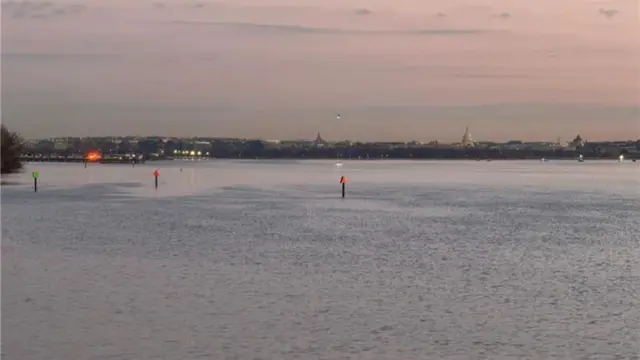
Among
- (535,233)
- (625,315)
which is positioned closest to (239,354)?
(625,315)

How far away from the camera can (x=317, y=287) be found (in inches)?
850

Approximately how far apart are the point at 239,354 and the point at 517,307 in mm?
6926

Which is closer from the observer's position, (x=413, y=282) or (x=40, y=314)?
(x=40, y=314)

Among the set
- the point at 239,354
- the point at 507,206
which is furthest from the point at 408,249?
the point at 507,206

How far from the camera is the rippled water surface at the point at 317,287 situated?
609 inches

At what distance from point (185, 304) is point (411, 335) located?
5275mm

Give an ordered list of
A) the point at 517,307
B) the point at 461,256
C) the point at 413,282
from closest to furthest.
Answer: the point at 517,307, the point at 413,282, the point at 461,256

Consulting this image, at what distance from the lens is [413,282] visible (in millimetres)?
22453

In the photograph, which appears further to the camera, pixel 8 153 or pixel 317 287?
pixel 8 153

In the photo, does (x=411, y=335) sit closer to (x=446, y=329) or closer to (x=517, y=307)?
(x=446, y=329)

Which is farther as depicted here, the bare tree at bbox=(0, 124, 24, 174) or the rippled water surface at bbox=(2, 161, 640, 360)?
the bare tree at bbox=(0, 124, 24, 174)

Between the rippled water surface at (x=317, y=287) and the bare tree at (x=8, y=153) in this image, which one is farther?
the bare tree at (x=8, y=153)

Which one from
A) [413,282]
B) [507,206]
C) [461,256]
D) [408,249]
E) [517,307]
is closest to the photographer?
[517,307]

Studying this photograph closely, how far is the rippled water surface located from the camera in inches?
609
